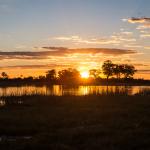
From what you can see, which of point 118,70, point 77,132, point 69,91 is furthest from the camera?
point 118,70

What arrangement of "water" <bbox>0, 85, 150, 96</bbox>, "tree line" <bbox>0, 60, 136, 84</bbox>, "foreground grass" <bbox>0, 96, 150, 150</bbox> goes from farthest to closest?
"tree line" <bbox>0, 60, 136, 84</bbox>
"water" <bbox>0, 85, 150, 96</bbox>
"foreground grass" <bbox>0, 96, 150, 150</bbox>

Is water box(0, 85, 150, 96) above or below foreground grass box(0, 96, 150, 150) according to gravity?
above

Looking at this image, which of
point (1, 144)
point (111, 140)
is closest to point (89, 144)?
point (111, 140)

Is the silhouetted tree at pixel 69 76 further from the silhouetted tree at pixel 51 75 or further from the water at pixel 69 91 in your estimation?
the water at pixel 69 91

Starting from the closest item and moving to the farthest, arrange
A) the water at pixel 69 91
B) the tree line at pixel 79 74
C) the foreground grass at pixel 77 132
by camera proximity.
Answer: the foreground grass at pixel 77 132 → the water at pixel 69 91 → the tree line at pixel 79 74

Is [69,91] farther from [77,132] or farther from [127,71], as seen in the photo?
[127,71]

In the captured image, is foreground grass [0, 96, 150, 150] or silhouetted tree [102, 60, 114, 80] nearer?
foreground grass [0, 96, 150, 150]

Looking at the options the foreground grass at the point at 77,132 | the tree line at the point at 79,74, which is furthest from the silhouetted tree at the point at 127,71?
the foreground grass at the point at 77,132

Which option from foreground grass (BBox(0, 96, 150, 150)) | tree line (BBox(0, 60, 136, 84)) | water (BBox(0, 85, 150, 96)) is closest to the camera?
foreground grass (BBox(0, 96, 150, 150))

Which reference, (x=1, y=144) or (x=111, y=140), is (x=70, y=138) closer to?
(x=111, y=140)

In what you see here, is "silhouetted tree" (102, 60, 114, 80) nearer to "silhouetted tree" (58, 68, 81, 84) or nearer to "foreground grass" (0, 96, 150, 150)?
"silhouetted tree" (58, 68, 81, 84)

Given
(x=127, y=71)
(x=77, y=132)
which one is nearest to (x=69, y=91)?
(x=77, y=132)

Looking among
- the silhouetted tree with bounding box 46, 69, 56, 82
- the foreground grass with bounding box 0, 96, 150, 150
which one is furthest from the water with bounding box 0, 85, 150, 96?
the silhouetted tree with bounding box 46, 69, 56, 82

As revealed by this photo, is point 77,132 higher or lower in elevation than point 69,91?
lower
